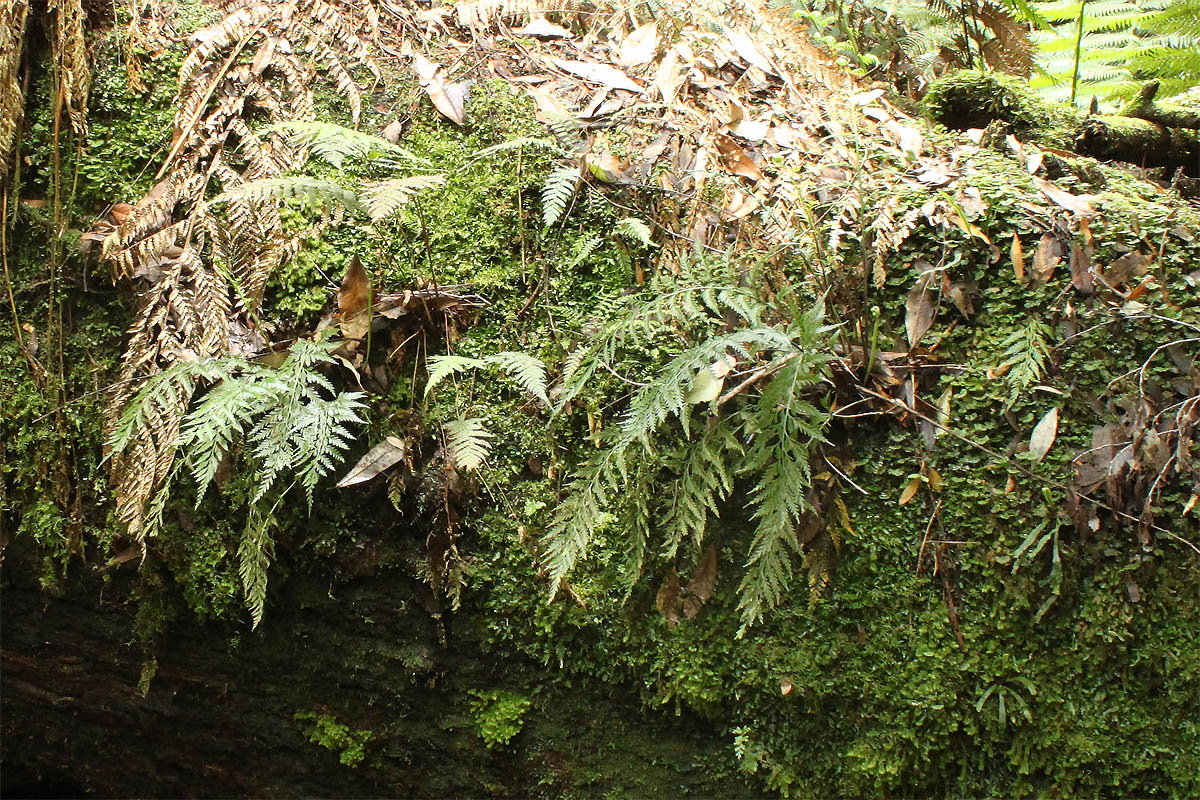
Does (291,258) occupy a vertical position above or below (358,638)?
above

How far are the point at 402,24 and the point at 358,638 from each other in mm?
2244

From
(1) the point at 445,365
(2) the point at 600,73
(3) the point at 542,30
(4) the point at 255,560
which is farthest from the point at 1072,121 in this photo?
(4) the point at 255,560

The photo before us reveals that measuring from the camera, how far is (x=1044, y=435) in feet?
6.20

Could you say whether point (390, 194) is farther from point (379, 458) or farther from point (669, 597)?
point (669, 597)

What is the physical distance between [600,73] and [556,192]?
0.78 m

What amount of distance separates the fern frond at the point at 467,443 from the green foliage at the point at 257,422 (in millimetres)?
269

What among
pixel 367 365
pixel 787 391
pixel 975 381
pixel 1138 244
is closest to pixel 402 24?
pixel 367 365

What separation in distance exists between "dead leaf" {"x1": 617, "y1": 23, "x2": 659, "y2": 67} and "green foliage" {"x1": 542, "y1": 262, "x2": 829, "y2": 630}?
1.17 metres

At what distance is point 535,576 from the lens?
2086 millimetres

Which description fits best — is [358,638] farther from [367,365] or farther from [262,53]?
[262,53]

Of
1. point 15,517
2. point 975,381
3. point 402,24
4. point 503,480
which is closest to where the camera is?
point 975,381

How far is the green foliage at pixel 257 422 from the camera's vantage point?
188 centimetres

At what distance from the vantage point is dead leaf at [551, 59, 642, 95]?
8.63 ft

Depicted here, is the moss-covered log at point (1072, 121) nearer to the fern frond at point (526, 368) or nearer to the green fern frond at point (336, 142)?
the fern frond at point (526, 368)
